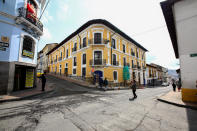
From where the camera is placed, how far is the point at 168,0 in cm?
662

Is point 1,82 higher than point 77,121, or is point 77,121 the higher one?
point 1,82

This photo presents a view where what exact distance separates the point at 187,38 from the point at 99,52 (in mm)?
11629

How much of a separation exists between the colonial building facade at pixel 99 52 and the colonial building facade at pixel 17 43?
822 cm

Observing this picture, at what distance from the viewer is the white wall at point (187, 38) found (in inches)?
228

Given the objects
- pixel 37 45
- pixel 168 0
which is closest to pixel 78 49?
pixel 37 45

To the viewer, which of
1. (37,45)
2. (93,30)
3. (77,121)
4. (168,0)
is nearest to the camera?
(77,121)

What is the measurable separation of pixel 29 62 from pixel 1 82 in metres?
3.07

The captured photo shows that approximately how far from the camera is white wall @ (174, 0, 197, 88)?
5.79 metres

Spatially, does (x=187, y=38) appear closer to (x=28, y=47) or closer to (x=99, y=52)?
(x=99, y=52)

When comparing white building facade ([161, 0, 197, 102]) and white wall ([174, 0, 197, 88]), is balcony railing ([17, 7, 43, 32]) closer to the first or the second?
white building facade ([161, 0, 197, 102])

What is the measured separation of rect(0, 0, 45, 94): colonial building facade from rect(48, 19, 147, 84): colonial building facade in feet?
27.0

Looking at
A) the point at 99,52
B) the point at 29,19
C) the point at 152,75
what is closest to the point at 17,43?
the point at 29,19

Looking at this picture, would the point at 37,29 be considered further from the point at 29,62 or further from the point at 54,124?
the point at 54,124

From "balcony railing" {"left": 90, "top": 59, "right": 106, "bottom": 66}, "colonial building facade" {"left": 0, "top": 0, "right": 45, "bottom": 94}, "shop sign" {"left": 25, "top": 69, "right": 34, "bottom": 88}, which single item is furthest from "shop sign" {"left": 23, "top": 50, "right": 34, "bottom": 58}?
"balcony railing" {"left": 90, "top": 59, "right": 106, "bottom": 66}
